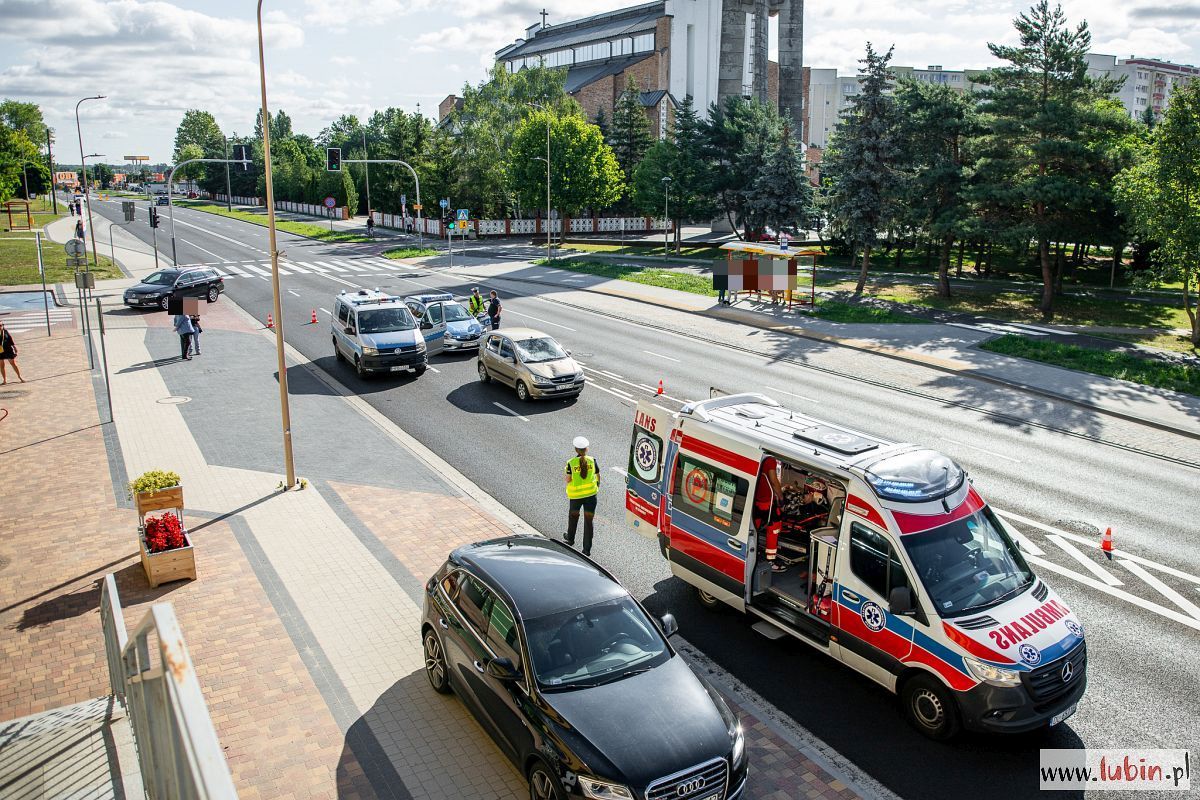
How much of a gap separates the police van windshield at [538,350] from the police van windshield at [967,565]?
13761 millimetres

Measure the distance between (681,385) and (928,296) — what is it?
77.5ft

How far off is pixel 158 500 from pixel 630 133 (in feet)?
227

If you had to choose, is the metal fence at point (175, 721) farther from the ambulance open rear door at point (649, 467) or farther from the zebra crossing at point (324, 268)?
the zebra crossing at point (324, 268)

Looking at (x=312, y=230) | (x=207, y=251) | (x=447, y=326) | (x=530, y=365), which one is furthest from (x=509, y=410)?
(x=312, y=230)

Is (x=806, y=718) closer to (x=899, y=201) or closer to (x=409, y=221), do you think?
(x=899, y=201)

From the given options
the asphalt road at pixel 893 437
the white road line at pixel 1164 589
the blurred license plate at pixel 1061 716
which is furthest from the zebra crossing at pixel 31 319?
the white road line at pixel 1164 589

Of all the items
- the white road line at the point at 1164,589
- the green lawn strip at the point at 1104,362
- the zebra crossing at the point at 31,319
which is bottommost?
the white road line at the point at 1164,589

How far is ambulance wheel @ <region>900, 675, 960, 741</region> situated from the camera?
8266 millimetres

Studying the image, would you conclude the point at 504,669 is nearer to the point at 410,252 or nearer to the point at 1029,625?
the point at 1029,625

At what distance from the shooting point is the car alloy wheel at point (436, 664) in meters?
8.91

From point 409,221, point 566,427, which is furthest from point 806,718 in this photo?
point 409,221

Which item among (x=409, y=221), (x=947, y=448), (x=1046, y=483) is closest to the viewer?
(x=1046, y=483)

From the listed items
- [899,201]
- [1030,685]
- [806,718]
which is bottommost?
[806,718]

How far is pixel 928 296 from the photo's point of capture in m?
41.6
